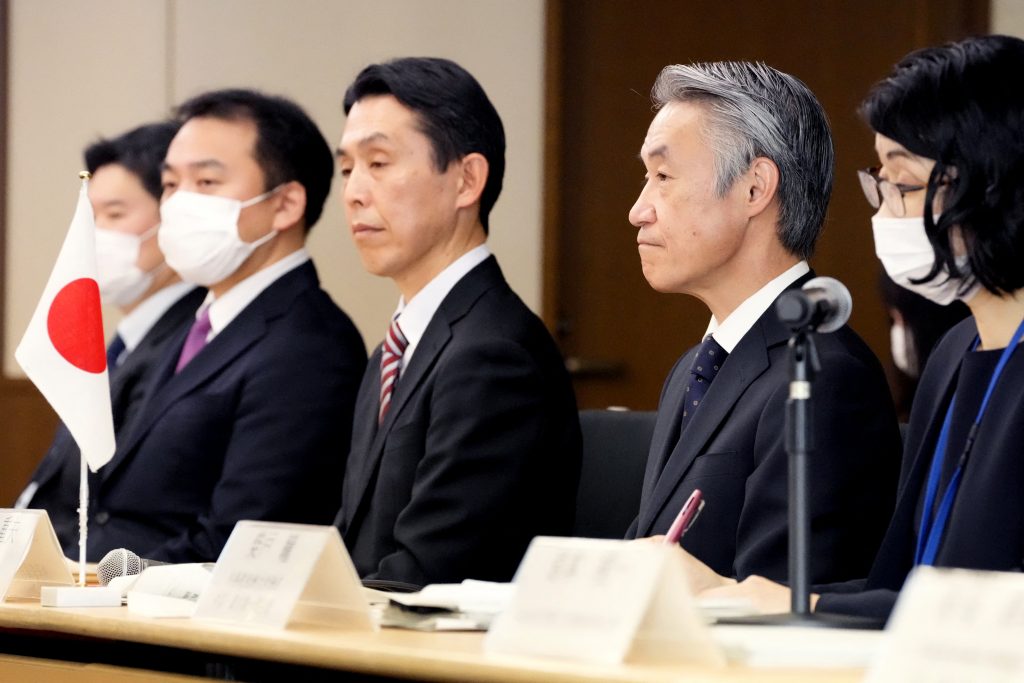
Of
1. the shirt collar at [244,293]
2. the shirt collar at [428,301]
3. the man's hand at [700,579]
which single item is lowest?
the shirt collar at [244,293]

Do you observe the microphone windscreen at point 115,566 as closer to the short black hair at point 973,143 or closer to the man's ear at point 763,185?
the man's ear at point 763,185

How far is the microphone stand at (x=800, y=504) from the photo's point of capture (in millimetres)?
1719

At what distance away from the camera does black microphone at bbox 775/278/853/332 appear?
177 cm

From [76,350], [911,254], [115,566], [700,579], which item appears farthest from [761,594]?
[76,350]

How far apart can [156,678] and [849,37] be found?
3311 mm

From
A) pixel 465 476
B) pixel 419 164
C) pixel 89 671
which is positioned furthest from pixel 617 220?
pixel 89 671

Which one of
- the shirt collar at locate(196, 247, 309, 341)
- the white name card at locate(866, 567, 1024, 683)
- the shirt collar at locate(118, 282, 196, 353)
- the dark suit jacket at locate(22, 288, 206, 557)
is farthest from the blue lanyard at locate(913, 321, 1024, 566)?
the shirt collar at locate(118, 282, 196, 353)

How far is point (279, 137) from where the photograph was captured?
12.7 ft

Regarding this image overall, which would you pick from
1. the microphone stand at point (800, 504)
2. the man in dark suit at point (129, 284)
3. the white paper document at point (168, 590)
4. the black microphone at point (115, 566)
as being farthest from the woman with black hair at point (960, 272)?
the man in dark suit at point (129, 284)

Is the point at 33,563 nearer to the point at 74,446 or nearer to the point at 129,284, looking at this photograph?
the point at 74,446

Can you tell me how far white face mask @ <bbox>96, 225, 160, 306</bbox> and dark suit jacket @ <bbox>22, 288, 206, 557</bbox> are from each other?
213mm

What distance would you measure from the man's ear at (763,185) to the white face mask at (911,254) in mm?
262

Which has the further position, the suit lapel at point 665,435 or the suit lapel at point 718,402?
the suit lapel at point 665,435

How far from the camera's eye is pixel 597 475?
3002 millimetres
